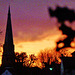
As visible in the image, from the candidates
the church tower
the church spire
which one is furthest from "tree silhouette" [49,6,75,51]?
the church spire

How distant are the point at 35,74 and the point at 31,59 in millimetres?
6223

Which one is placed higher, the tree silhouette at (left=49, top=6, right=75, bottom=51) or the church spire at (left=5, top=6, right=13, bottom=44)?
the church spire at (left=5, top=6, right=13, bottom=44)

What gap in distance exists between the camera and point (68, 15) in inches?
217

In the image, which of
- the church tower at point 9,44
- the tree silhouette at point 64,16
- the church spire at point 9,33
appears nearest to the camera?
the tree silhouette at point 64,16

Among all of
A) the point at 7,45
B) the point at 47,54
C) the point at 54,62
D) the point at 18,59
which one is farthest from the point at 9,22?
the point at 54,62

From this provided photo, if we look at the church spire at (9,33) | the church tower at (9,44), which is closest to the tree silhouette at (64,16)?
the church tower at (9,44)

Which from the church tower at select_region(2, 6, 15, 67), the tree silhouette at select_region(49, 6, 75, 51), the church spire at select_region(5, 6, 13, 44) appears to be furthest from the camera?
the church tower at select_region(2, 6, 15, 67)

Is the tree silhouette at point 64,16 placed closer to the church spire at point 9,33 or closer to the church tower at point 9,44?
the church tower at point 9,44

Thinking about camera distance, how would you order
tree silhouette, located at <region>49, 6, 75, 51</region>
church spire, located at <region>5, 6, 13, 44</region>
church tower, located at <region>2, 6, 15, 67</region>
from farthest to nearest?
church tower, located at <region>2, 6, 15, 67</region> < church spire, located at <region>5, 6, 13, 44</region> < tree silhouette, located at <region>49, 6, 75, 51</region>

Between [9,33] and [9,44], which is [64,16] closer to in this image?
[9,33]

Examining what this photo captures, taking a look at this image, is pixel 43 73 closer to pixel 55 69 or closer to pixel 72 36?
pixel 55 69

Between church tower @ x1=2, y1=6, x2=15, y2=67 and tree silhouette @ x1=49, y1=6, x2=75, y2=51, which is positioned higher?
church tower @ x1=2, y1=6, x2=15, y2=67

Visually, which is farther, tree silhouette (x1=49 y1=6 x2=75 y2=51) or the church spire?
the church spire

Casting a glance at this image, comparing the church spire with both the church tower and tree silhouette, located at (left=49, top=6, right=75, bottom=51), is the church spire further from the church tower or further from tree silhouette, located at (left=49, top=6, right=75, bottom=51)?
tree silhouette, located at (left=49, top=6, right=75, bottom=51)
